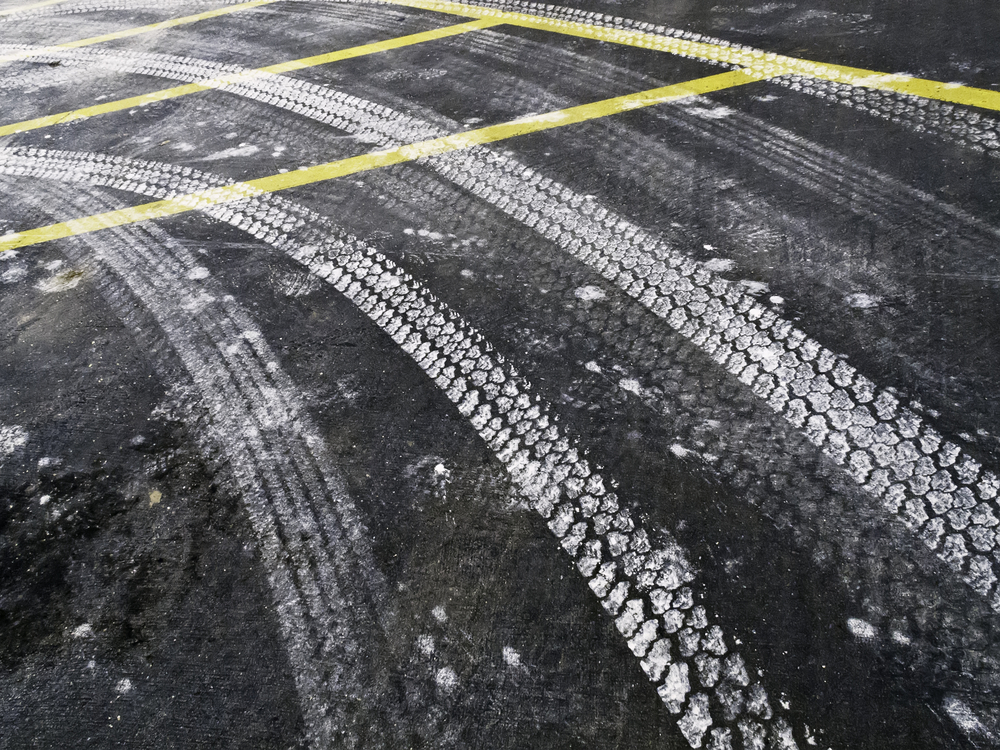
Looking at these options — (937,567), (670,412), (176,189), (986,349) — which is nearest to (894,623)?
(937,567)

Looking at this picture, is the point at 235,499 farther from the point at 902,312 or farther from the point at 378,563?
the point at 902,312

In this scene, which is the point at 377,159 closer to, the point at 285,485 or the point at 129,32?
the point at 285,485

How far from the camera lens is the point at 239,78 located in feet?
15.4

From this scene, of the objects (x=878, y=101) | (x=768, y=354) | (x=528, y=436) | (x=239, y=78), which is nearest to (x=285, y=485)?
(x=528, y=436)

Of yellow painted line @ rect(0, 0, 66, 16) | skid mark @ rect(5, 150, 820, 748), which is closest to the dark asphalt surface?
skid mark @ rect(5, 150, 820, 748)

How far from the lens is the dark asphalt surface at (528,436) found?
175 cm

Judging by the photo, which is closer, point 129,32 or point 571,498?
point 571,498

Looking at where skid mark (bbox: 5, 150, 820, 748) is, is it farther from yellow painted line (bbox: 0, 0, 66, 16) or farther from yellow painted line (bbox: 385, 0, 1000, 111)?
yellow painted line (bbox: 0, 0, 66, 16)

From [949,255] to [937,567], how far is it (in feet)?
4.62

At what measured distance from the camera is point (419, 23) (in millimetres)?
5117

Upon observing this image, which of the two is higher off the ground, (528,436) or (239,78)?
(239,78)

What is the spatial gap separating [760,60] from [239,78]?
3441mm

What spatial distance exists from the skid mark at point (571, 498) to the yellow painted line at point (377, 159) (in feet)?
0.95

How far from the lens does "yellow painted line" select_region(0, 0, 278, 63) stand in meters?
5.58
